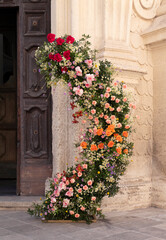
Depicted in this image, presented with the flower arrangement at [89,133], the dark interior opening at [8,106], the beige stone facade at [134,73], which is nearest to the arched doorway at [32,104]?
the beige stone facade at [134,73]

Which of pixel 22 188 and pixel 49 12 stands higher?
pixel 49 12

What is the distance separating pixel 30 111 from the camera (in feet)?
16.9

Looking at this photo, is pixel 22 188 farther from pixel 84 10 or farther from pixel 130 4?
pixel 130 4

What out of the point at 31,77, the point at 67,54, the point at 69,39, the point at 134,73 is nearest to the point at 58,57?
the point at 67,54

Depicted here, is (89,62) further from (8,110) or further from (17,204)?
(8,110)

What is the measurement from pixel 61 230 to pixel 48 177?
150 cm

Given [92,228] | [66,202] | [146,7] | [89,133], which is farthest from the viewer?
[146,7]

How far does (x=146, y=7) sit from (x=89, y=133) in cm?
204

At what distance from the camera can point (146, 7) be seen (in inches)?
195

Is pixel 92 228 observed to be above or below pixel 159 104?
below

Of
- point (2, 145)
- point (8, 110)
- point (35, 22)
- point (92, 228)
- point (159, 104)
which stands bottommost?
point (92, 228)

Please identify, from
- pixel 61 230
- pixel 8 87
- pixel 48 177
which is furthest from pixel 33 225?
pixel 8 87

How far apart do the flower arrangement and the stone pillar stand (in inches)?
42.8

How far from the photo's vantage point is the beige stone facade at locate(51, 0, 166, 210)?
4625mm
